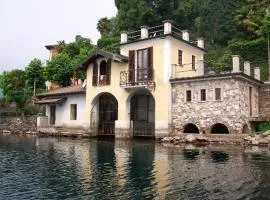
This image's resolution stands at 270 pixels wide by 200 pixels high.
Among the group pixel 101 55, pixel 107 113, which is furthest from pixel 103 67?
pixel 107 113

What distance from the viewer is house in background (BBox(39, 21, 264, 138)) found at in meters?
30.5

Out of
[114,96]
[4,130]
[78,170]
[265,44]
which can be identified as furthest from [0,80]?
[78,170]

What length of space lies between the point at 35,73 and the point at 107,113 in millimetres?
18658

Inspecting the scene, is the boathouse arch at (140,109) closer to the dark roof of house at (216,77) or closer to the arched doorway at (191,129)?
the arched doorway at (191,129)

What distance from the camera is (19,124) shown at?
4922cm

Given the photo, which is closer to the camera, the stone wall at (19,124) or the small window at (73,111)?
the small window at (73,111)

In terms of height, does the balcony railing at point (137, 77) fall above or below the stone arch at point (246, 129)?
above

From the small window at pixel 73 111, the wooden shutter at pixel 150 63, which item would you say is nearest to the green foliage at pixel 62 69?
the small window at pixel 73 111

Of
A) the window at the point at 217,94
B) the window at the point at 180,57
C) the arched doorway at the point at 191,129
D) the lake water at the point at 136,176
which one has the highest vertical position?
the window at the point at 180,57

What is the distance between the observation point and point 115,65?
36.8 metres

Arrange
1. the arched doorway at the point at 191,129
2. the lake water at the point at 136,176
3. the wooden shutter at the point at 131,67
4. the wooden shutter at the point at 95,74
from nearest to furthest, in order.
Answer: the lake water at the point at 136,176 → the arched doorway at the point at 191,129 → the wooden shutter at the point at 131,67 → the wooden shutter at the point at 95,74

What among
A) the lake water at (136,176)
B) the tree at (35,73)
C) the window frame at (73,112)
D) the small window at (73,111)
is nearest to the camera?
the lake water at (136,176)

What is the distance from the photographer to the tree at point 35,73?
174 ft

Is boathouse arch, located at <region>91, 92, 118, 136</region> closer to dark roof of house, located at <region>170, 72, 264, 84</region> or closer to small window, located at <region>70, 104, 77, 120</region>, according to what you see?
small window, located at <region>70, 104, 77, 120</region>
